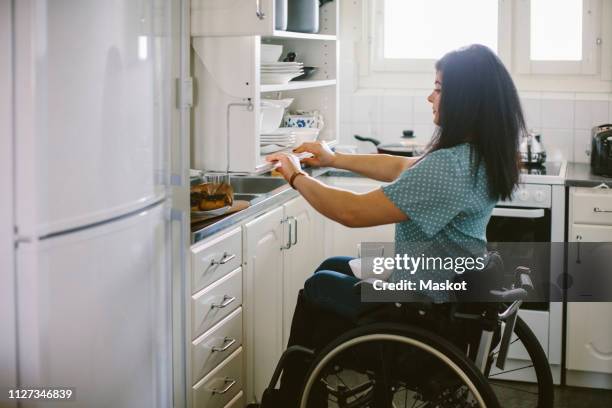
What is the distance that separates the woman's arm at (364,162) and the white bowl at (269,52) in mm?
403

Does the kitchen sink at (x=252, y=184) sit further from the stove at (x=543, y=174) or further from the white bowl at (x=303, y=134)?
the stove at (x=543, y=174)

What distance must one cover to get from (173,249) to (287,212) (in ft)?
3.34

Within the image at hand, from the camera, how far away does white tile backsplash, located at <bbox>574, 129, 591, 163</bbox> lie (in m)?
4.03

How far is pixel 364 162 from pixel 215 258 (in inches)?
26.0

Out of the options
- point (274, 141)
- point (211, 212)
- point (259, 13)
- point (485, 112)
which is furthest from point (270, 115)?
point (485, 112)

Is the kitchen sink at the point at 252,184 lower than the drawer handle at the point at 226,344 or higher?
higher

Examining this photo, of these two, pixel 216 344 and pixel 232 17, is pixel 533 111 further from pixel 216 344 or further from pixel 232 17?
pixel 216 344

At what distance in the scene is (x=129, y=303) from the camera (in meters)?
1.93

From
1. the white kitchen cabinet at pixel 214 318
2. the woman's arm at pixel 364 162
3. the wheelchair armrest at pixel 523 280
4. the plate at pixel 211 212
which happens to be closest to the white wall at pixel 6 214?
the white kitchen cabinet at pixel 214 318

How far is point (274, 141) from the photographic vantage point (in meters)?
3.11

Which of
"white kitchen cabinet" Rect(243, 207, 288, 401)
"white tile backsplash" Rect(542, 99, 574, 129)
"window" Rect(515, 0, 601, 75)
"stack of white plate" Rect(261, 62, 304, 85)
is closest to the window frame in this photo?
"window" Rect(515, 0, 601, 75)

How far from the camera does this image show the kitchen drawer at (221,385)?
242 cm

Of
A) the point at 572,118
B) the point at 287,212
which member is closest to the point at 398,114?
the point at 572,118

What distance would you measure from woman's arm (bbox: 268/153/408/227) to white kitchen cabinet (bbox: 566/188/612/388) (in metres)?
1.52
